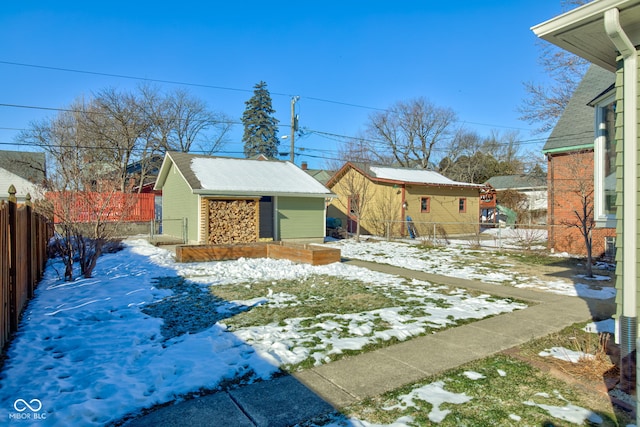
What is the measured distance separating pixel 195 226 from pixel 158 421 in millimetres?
12709

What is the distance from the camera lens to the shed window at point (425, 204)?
21.6 m

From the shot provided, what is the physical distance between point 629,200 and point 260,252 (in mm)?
9602

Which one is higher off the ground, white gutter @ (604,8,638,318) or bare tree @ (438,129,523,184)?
bare tree @ (438,129,523,184)

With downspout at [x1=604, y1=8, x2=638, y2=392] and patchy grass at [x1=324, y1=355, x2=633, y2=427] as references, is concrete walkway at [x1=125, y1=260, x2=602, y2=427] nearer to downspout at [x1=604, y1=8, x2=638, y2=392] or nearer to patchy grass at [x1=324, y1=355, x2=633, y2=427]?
patchy grass at [x1=324, y1=355, x2=633, y2=427]

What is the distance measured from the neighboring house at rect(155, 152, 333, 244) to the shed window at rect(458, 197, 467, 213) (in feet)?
33.0

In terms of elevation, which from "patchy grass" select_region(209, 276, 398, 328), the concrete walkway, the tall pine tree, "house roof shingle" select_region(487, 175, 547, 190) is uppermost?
the tall pine tree

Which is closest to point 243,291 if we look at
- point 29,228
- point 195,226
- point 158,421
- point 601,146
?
point 29,228

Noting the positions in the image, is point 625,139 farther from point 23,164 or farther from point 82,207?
point 23,164

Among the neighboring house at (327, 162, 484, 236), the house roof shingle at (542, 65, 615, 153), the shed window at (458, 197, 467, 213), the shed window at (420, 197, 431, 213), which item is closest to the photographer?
the house roof shingle at (542, 65, 615, 153)

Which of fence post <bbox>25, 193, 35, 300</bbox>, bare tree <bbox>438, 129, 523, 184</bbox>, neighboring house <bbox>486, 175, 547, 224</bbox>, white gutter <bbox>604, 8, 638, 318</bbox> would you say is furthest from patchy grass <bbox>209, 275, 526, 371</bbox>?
bare tree <bbox>438, 129, 523, 184</bbox>

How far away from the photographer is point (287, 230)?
659 inches

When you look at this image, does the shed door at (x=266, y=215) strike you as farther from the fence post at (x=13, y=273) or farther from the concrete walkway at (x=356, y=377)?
the concrete walkway at (x=356, y=377)

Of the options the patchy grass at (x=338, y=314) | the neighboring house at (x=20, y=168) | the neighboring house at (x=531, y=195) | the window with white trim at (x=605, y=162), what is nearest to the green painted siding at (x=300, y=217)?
the patchy grass at (x=338, y=314)

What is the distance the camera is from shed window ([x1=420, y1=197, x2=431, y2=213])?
21.6 m
